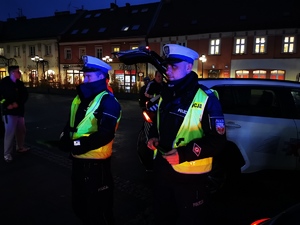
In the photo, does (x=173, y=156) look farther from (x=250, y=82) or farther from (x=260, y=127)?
(x=250, y=82)

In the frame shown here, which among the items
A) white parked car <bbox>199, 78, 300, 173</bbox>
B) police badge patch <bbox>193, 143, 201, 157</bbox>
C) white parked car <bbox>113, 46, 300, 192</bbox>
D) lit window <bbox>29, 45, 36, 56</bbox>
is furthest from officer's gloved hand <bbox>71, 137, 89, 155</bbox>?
lit window <bbox>29, 45, 36, 56</bbox>

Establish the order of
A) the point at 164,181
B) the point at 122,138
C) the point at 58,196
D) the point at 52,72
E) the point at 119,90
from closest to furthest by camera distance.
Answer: the point at 164,181 → the point at 58,196 → the point at 122,138 → the point at 119,90 → the point at 52,72

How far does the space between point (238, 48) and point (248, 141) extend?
25.4 m

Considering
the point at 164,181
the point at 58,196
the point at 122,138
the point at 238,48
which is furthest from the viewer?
the point at 238,48

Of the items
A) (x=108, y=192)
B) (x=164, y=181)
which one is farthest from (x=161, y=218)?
(x=108, y=192)

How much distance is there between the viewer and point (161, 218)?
2408mm

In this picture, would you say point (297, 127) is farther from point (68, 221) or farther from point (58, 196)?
point (58, 196)

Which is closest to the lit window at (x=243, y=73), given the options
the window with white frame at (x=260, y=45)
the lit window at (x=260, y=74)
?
the lit window at (x=260, y=74)

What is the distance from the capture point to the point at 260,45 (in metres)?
26.2

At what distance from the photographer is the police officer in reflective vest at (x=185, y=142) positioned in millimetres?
2195

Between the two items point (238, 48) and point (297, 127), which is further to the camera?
point (238, 48)

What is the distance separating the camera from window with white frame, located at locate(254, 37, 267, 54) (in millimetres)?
25989

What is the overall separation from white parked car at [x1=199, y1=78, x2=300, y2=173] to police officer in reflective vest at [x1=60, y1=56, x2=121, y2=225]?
202 cm

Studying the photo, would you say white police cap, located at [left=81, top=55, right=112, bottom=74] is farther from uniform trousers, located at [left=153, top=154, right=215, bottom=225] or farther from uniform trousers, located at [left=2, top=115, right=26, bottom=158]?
uniform trousers, located at [left=2, top=115, right=26, bottom=158]
